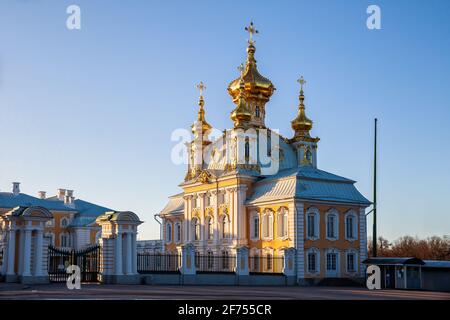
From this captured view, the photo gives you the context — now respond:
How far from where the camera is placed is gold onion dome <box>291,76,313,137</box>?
1720 inches

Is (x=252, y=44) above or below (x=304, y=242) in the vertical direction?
above

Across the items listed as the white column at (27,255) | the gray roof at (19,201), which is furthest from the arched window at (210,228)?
the white column at (27,255)

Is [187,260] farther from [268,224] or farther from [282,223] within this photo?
[268,224]

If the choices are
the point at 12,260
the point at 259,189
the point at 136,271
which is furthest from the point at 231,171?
the point at 12,260

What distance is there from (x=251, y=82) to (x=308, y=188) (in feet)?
37.9

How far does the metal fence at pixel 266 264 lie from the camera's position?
113ft

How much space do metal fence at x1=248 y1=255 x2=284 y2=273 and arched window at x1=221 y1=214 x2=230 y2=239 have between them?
2651 millimetres

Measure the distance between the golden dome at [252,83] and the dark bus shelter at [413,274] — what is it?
1805 cm

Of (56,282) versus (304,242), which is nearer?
(56,282)

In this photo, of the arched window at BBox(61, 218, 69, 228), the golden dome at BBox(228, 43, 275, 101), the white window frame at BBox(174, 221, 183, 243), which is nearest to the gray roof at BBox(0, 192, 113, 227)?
the arched window at BBox(61, 218, 69, 228)

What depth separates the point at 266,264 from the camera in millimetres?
36344

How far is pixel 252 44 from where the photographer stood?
46.6 metres
